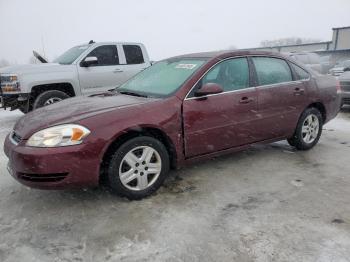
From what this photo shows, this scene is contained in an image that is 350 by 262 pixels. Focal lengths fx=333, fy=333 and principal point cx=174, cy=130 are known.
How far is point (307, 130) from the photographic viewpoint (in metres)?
5.00

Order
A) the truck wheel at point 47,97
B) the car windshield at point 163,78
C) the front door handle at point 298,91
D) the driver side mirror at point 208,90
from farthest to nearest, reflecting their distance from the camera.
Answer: the truck wheel at point 47,97, the front door handle at point 298,91, the car windshield at point 163,78, the driver side mirror at point 208,90

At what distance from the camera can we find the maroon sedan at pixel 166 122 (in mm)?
3074

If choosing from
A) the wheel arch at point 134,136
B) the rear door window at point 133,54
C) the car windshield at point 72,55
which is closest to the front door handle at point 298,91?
the wheel arch at point 134,136

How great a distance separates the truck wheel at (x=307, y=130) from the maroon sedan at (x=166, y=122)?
0.02 metres

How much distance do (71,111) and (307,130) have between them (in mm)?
3433

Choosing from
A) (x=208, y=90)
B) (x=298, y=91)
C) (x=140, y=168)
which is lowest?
(x=140, y=168)

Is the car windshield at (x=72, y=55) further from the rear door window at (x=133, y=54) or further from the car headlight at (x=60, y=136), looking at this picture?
the car headlight at (x=60, y=136)

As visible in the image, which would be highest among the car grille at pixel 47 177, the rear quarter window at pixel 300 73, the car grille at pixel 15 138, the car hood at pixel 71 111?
the rear quarter window at pixel 300 73

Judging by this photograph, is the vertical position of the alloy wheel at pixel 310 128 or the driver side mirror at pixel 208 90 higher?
the driver side mirror at pixel 208 90

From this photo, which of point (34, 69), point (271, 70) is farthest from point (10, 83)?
point (271, 70)

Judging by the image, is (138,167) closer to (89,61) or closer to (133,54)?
(89,61)

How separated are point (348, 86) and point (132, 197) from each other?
720cm

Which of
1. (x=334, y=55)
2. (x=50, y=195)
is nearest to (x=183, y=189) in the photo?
(x=50, y=195)

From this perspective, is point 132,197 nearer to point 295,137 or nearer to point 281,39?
point 295,137
